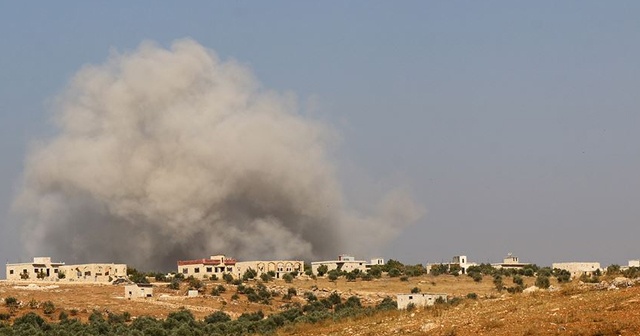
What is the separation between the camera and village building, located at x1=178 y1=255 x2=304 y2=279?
116 m

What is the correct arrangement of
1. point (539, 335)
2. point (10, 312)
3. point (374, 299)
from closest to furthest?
1. point (539, 335)
2. point (10, 312)
3. point (374, 299)

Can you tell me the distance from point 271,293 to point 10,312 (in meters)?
21.5

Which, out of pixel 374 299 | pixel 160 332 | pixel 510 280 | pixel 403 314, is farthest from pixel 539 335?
pixel 510 280

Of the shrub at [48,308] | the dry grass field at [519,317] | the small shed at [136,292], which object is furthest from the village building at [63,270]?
the dry grass field at [519,317]

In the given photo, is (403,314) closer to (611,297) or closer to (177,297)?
(611,297)

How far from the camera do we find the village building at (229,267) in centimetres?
11611

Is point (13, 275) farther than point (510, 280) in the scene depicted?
Yes

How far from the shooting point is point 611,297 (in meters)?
23.2

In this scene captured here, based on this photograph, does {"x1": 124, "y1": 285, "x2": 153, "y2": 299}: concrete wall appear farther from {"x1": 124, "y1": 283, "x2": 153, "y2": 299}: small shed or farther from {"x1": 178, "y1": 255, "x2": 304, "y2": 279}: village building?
{"x1": 178, "y1": 255, "x2": 304, "y2": 279}: village building

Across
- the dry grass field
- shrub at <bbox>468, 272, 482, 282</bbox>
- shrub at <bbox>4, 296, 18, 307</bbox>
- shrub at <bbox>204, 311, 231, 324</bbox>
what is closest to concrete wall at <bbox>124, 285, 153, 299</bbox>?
shrub at <bbox>4, 296, 18, 307</bbox>

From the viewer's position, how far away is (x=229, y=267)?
120 meters

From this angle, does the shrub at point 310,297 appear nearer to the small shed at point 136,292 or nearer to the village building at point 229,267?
the small shed at point 136,292

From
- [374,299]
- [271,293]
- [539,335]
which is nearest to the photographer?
[539,335]

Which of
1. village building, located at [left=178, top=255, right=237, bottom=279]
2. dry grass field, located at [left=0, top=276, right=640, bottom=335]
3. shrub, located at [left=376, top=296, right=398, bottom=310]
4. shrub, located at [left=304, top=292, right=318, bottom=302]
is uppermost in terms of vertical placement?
village building, located at [left=178, top=255, right=237, bottom=279]
